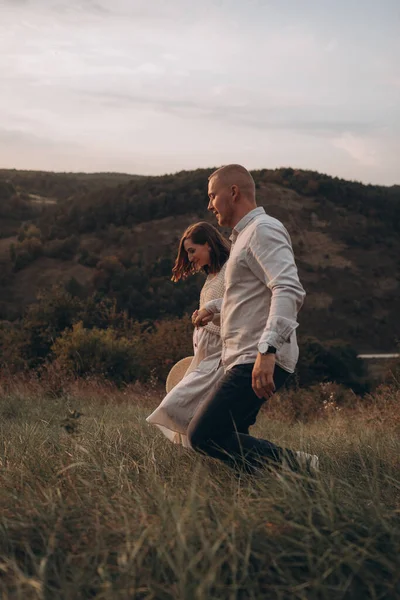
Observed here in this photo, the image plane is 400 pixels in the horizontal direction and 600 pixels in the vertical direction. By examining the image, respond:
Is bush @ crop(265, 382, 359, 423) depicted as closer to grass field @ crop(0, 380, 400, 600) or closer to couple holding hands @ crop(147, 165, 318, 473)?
couple holding hands @ crop(147, 165, 318, 473)

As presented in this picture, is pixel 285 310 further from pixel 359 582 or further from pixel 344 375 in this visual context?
pixel 344 375

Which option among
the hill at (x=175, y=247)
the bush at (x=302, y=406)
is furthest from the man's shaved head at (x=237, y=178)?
the hill at (x=175, y=247)

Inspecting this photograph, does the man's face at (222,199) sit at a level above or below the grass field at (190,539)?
above

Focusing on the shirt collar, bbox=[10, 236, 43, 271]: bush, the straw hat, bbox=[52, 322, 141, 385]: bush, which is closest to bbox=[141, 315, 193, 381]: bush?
bbox=[52, 322, 141, 385]: bush

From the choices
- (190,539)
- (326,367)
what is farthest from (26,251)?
(190,539)

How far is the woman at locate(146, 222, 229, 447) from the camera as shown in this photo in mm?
4875

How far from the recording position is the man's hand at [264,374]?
12.6ft

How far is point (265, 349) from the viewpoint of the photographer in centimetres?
384

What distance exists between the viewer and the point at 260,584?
9.77 feet

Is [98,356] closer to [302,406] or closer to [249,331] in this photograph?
[302,406]

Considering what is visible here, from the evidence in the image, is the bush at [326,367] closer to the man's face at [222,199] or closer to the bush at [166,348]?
the bush at [166,348]

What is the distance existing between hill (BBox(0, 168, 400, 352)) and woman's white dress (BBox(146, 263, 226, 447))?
20.1 meters

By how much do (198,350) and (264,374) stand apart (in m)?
1.47

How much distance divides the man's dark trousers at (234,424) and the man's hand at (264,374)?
25 cm
